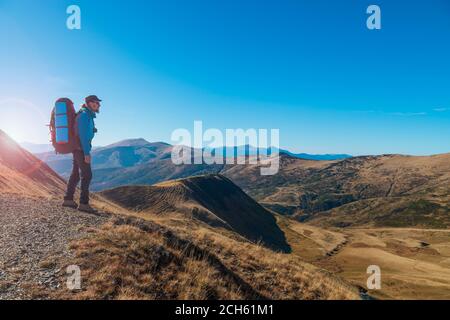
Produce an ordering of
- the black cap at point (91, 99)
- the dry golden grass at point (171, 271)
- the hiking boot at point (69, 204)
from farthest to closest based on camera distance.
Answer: the hiking boot at point (69, 204) < the black cap at point (91, 99) < the dry golden grass at point (171, 271)

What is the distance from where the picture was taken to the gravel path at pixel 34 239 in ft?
30.9

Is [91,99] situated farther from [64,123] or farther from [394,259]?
[394,259]

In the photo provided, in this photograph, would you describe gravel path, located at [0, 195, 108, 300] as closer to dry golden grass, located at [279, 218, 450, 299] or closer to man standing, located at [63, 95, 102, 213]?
man standing, located at [63, 95, 102, 213]

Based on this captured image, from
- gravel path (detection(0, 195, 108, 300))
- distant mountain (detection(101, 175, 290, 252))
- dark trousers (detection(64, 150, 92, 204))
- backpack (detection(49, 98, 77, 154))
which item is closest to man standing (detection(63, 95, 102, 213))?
dark trousers (detection(64, 150, 92, 204))

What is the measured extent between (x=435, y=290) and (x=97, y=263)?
87061mm

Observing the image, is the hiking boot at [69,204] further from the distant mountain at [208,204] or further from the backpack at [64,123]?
the distant mountain at [208,204]

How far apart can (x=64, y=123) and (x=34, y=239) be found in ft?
18.8

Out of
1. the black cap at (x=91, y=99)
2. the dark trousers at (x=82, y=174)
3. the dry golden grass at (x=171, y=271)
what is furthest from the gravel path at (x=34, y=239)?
the black cap at (x=91, y=99)

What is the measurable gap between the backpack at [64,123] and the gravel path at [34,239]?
11.1 feet

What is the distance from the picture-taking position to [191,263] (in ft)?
43.1

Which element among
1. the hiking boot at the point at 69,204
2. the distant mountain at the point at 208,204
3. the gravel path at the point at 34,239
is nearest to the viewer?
the gravel path at the point at 34,239

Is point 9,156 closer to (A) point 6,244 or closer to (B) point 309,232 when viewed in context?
(A) point 6,244

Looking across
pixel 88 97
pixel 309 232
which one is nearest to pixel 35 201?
pixel 88 97

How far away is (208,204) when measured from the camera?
363 feet
